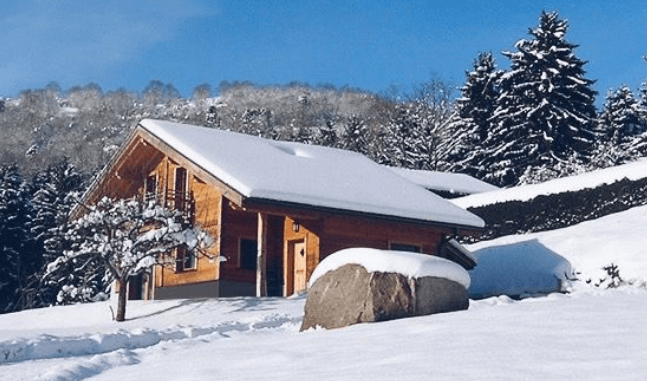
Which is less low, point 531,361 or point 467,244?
point 467,244

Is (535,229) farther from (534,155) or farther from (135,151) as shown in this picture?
(534,155)

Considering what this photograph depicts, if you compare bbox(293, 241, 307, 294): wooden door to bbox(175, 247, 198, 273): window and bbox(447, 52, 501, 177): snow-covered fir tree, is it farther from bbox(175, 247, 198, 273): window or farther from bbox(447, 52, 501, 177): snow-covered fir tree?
bbox(447, 52, 501, 177): snow-covered fir tree

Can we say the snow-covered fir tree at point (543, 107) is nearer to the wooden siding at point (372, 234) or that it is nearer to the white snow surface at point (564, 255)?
the white snow surface at point (564, 255)

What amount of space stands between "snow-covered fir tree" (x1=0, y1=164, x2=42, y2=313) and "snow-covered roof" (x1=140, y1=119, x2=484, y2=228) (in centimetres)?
1817

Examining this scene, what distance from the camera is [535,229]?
32.3 metres

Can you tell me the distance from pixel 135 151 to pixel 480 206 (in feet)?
41.8

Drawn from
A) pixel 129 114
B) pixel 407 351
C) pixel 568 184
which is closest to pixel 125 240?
pixel 407 351

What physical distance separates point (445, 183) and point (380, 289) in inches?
1286

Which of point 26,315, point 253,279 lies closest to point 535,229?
point 253,279

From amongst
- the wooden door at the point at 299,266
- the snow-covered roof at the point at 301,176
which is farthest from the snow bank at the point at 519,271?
the wooden door at the point at 299,266

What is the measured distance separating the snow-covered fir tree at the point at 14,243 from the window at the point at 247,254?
63.5 feet

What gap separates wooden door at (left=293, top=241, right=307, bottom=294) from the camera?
1051 inches

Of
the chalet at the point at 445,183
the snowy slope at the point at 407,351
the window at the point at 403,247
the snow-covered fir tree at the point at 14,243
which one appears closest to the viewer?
the snowy slope at the point at 407,351

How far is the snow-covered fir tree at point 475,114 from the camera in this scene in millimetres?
56594
